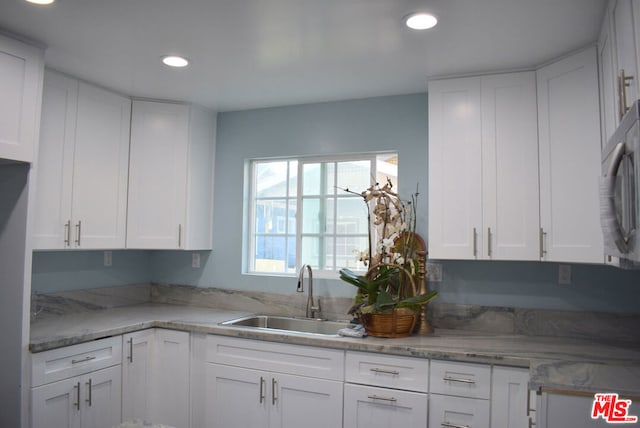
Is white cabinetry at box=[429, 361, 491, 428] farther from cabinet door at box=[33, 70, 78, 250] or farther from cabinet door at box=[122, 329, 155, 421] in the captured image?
cabinet door at box=[33, 70, 78, 250]

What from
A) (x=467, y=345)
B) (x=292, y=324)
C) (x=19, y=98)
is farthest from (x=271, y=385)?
(x=19, y=98)

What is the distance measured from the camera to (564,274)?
8.63ft

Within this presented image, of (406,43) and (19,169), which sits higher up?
(406,43)

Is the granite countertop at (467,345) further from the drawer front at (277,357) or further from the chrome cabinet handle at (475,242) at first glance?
the chrome cabinet handle at (475,242)

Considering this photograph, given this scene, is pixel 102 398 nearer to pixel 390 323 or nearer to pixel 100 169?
pixel 100 169

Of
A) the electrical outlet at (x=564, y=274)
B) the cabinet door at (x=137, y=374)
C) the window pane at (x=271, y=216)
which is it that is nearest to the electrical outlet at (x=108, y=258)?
the cabinet door at (x=137, y=374)

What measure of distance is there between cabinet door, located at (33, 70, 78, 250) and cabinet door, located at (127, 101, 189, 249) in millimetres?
478

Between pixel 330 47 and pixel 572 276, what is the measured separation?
179 centimetres

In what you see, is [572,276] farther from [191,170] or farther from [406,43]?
[191,170]

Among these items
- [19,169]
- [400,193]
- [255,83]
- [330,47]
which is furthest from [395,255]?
[19,169]

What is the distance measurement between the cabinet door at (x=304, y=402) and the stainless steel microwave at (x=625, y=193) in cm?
160

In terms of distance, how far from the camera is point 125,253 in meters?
3.58

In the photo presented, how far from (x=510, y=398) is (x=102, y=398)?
2.13m

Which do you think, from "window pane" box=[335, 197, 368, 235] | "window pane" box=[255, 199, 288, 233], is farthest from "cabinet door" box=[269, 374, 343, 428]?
"window pane" box=[255, 199, 288, 233]
